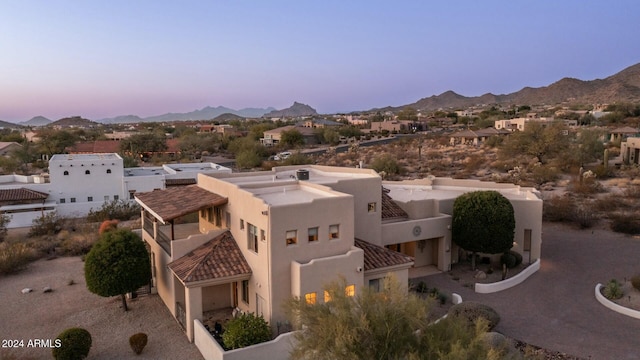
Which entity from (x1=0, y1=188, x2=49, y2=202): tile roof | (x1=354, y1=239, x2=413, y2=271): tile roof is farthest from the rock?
(x1=0, y1=188, x2=49, y2=202): tile roof

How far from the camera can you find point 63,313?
19.8 metres

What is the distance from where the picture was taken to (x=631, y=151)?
55.9 metres

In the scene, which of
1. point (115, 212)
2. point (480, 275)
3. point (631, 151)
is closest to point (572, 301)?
point (480, 275)

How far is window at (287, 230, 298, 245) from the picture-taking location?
54.2 ft

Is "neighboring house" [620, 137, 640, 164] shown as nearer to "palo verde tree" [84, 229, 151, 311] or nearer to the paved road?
the paved road

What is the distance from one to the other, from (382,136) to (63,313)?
97686 mm

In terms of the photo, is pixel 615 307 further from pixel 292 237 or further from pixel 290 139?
pixel 290 139

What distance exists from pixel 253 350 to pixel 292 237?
3963 millimetres

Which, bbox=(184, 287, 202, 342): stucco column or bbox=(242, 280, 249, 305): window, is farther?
bbox=(242, 280, 249, 305): window

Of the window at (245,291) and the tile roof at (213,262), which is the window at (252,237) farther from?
the window at (245,291)

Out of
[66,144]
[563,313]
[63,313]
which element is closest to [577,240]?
[563,313]

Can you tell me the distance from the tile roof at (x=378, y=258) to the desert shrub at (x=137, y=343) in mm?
8386

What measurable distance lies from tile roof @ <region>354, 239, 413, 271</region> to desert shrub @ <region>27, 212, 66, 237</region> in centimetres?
2550

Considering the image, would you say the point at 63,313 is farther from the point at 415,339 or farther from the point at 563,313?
the point at 563,313
